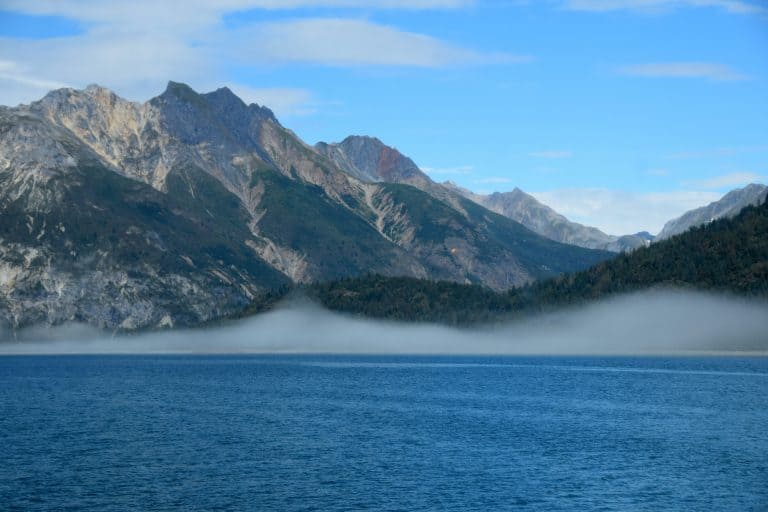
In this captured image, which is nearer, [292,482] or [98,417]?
[292,482]

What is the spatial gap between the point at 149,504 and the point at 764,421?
365ft

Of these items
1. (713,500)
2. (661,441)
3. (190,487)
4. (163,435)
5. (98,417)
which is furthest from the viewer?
(98,417)

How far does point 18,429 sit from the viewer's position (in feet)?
573

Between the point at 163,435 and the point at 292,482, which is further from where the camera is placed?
the point at 163,435

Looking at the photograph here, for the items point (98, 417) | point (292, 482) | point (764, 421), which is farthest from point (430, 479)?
point (98, 417)

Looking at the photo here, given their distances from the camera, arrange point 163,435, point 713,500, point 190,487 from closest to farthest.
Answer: point 713,500, point 190,487, point 163,435

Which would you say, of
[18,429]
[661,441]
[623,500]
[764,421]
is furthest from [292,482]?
[764,421]

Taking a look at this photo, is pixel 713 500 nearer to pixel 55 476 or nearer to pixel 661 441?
pixel 661 441

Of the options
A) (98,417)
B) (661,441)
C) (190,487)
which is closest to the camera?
(190,487)

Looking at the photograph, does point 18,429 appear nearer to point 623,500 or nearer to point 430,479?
point 430,479

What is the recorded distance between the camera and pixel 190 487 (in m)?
121

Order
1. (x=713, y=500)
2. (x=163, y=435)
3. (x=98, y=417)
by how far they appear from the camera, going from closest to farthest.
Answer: (x=713, y=500)
(x=163, y=435)
(x=98, y=417)

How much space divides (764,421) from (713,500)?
6950cm

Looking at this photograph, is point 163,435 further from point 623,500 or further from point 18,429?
point 623,500
